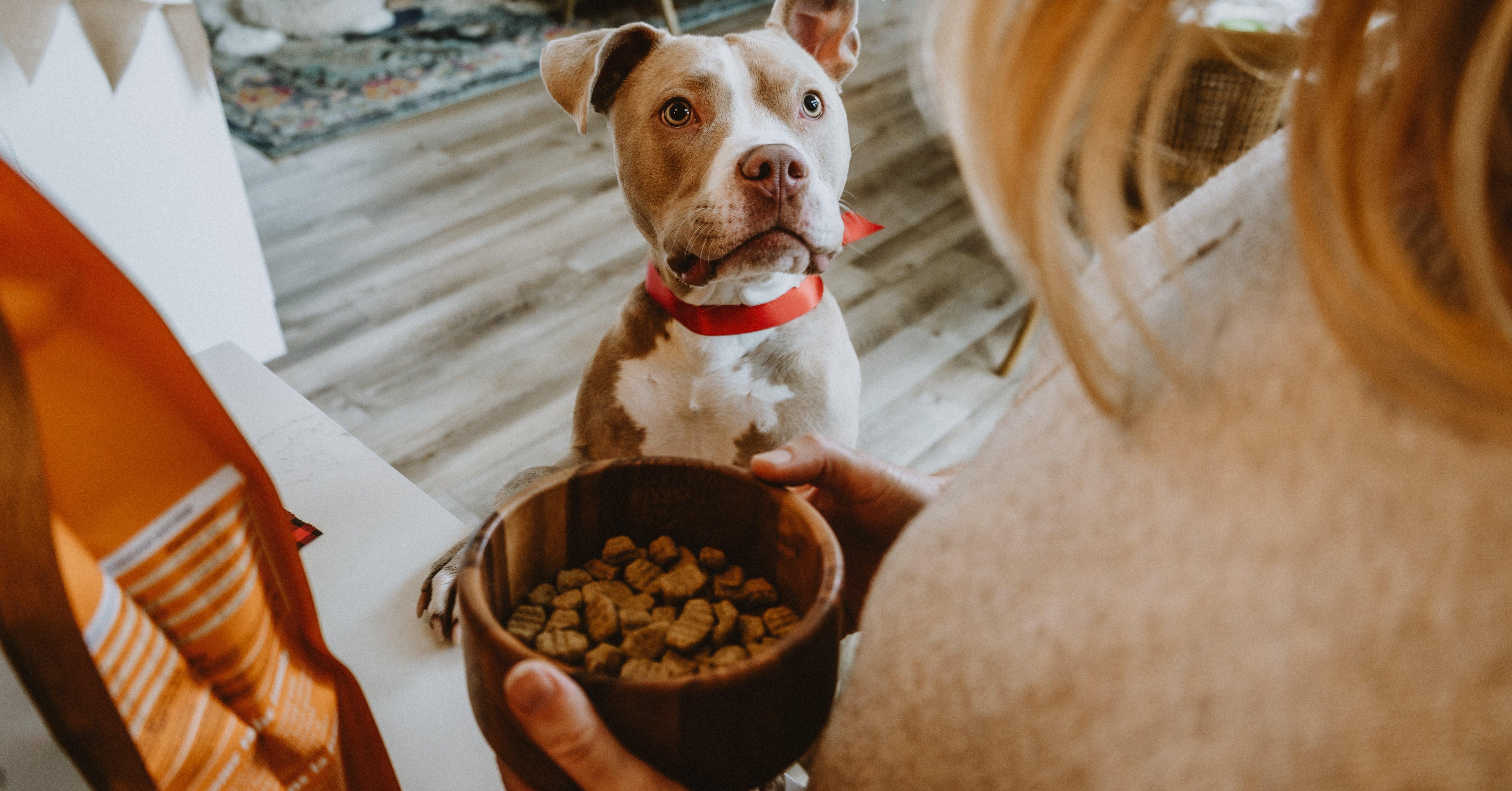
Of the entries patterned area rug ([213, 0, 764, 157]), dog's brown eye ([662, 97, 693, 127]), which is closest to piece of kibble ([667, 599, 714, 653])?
dog's brown eye ([662, 97, 693, 127])

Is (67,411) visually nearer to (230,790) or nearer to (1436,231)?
(230,790)

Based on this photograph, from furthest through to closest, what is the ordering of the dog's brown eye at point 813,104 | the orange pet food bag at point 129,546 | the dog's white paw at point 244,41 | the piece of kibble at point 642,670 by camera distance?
the dog's white paw at point 244,41 → the dog's brown eye at point 813,104 → the piece of kibble at point 642,670 → the orange pet food bag at point 129,546

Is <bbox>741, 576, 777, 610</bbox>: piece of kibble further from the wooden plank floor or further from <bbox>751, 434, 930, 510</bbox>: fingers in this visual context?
the wooden plank floor

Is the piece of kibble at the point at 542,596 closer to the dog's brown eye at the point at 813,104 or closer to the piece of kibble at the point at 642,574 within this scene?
the piece of kibble at the point at 642,574

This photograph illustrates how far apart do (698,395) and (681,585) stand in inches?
19.4

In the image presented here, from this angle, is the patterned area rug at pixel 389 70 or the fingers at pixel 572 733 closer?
the fingers at pixel 572 733

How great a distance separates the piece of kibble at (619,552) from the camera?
0.61 meters

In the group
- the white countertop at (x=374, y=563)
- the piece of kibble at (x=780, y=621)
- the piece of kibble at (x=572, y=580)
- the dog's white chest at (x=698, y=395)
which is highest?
the piece of kibble at (x=572, y=580)

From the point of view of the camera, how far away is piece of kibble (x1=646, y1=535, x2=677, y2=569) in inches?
24.0

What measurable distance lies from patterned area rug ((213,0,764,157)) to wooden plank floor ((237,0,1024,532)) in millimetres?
134

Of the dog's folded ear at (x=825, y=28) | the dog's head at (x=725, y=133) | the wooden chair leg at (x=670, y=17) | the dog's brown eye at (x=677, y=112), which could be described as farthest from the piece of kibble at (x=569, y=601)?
the wooden chair leg at (x=670, y=17)

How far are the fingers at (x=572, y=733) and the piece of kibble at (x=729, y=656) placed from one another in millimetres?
75

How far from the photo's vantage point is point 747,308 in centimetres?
104

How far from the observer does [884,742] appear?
0.43 metres
